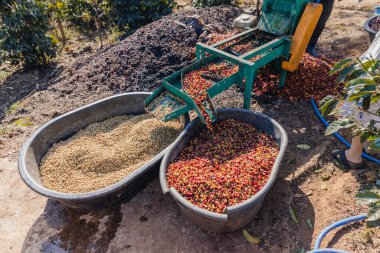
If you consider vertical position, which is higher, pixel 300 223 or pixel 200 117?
pixel 200 117

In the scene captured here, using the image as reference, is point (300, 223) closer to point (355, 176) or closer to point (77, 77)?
point (355, 176)

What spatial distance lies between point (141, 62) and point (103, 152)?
8.01ft

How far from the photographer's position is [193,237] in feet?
10.3

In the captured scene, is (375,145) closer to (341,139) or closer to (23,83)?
(341,139)

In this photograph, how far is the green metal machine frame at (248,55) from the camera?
3.49 meters

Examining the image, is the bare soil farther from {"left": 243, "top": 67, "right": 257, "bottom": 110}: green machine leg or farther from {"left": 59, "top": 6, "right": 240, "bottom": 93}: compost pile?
{"left": 243, "top": 67, "right": 257, "bottom": 110}: green machine leg

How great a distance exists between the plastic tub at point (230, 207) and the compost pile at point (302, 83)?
1557mm

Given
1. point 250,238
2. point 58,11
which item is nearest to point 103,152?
point 250,238

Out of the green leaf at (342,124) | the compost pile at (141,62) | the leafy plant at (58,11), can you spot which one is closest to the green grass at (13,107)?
the compost pile at (141,62)

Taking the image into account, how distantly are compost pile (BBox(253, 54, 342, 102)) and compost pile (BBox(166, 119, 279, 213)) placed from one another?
5.43 ft

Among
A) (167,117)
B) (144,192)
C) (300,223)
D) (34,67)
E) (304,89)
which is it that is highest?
(167,117)

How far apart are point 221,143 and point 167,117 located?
716 mm

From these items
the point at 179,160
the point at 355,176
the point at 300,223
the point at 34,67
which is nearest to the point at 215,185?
the point at 179,160

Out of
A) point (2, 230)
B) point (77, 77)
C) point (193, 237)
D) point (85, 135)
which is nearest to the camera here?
point (193, 237)
